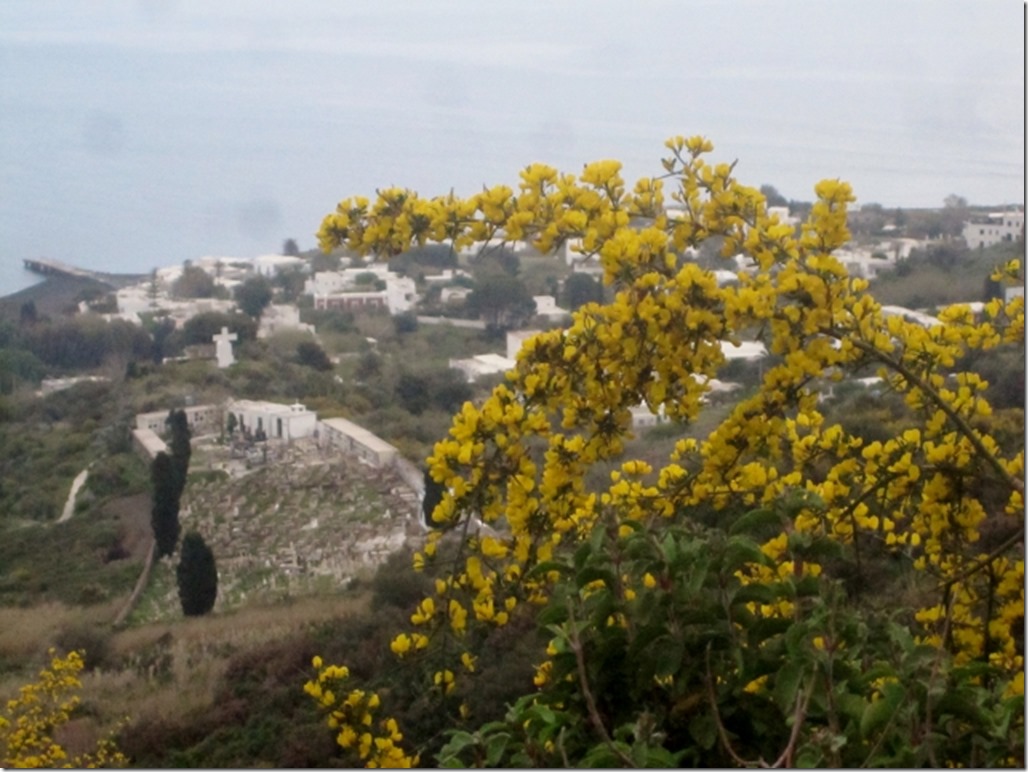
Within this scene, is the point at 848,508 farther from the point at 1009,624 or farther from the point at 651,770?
the point at 651,770

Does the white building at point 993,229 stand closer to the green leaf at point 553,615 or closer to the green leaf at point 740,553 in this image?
the green leaf at point 740,553

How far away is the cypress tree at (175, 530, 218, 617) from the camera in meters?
3.38

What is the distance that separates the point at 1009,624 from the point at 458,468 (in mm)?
1484

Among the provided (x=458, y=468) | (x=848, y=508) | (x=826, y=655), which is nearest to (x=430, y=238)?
(x=458, y=468)

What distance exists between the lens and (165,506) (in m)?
3.48

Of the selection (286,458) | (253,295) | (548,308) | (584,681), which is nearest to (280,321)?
(253,295)

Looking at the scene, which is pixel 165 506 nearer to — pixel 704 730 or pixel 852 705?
pixel 704 730

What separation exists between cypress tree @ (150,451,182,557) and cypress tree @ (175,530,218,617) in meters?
0.06

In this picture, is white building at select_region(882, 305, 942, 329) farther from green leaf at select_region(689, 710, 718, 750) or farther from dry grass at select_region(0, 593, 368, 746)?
dry grass at select_region(0, 593, 368, 746)

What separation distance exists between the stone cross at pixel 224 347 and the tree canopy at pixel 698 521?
4.13 feet

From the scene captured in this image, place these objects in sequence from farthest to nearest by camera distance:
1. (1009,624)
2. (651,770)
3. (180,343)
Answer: (180,343) < (1009,624) < (651,770)

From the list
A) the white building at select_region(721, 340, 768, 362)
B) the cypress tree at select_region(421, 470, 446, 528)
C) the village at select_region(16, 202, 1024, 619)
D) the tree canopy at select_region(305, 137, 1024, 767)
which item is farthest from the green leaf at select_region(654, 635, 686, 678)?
the village at select_region(16, 202, 1024, 619)

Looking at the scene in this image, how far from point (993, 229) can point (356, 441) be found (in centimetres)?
231

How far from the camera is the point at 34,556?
132 inches
